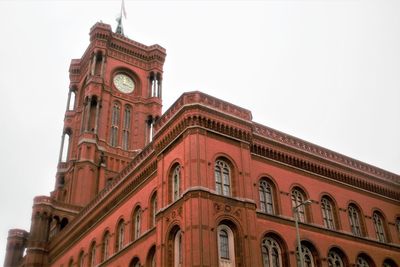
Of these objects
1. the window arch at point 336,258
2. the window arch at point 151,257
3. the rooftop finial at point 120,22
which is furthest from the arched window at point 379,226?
the rooftop finial at point 120,22

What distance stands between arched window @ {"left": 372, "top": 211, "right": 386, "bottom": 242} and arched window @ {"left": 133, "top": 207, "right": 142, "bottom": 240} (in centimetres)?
1877

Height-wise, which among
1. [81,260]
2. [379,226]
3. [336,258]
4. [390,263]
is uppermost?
[81,260]

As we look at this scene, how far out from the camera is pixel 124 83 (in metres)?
71.0

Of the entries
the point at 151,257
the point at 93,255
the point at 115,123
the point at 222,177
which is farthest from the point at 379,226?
the point at 115,123

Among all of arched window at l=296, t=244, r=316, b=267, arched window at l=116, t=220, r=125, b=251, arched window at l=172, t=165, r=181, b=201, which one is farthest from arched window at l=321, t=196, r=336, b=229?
arched window at l=116, t=220, r=125, b=251

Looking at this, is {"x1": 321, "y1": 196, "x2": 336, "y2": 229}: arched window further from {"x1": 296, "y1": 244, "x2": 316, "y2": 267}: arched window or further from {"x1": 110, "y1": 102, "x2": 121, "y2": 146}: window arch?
{"x1": 110, "y1": 102, "x2": 121, "y2": 146}: window arch

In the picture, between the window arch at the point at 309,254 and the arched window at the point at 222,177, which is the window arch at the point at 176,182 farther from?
the window arch at the point at 309,254

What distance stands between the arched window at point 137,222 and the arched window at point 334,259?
14.1m

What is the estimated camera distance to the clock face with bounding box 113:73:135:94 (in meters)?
70.2

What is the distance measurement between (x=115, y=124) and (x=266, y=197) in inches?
1469

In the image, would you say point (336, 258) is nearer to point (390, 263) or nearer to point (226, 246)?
point (390, 263)

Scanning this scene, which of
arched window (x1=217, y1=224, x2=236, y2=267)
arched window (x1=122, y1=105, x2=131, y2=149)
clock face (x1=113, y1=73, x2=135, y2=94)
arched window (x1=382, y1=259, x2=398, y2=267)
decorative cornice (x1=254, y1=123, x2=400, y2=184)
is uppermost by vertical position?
clock face (x1=113, y1=73, x2=135, y2=94)

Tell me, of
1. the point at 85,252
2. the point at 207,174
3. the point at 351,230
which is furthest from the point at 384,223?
the point at 85,252

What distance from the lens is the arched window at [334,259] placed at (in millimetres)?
34000
